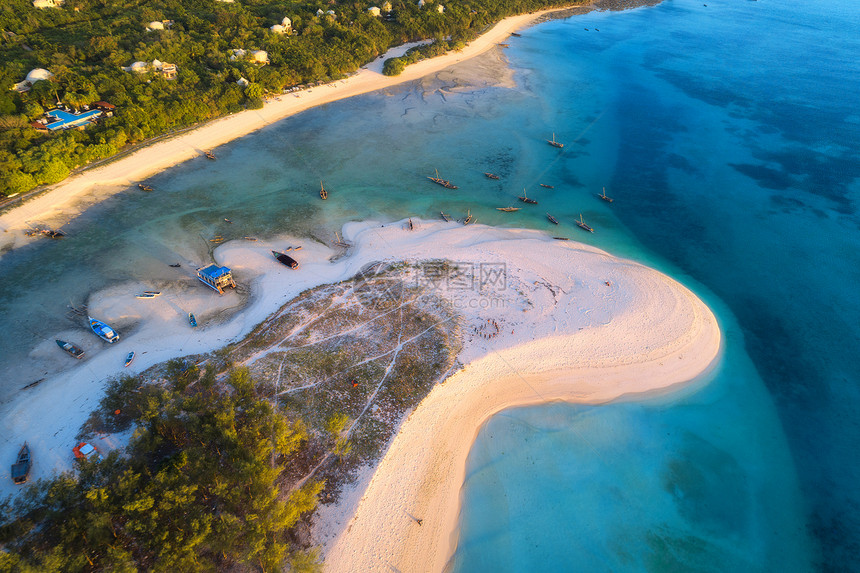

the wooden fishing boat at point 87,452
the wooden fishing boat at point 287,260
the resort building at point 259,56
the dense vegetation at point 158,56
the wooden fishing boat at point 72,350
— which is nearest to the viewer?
the wooden fishing boat at point 87,452

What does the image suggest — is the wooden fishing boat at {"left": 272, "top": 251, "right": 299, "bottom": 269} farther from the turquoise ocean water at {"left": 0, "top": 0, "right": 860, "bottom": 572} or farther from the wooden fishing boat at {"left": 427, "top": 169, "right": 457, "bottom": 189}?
the wooden fishing boat at {"left": 427, "top": 169, "right": 457, "bottom": 189}

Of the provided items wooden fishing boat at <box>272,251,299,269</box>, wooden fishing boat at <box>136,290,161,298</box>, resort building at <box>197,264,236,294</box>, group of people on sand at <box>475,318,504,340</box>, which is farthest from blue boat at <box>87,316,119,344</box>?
group of people on sand at <box>475,318,504,340</box>

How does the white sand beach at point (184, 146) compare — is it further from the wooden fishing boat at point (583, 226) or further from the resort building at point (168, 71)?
the wooden fishing boat at point (583, 226)

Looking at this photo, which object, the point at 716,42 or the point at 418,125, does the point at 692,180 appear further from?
the point at 716,42

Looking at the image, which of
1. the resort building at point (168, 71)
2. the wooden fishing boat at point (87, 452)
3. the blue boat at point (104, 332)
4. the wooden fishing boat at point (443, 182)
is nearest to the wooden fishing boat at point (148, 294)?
the blue boat at point (104, 332)

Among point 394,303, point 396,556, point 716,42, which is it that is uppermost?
point 716,42

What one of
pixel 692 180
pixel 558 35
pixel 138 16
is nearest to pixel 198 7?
pixel 138 16

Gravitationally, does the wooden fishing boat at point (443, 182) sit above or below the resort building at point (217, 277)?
above
